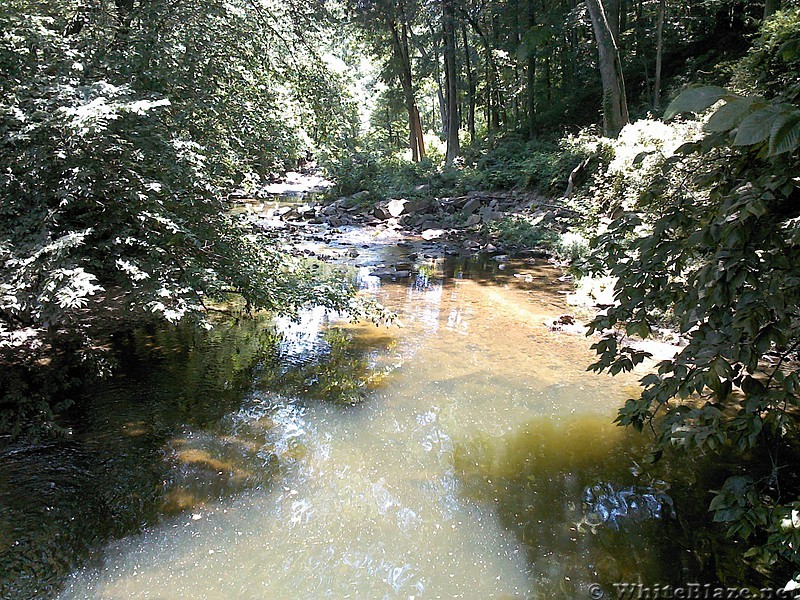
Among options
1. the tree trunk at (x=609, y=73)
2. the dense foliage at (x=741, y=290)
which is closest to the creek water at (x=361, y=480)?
the dense foliage at (x=741, y=290)

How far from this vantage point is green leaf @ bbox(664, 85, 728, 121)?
1.78m

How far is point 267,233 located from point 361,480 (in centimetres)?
413

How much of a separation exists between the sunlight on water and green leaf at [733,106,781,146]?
8.73 ft

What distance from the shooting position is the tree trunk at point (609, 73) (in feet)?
46.7

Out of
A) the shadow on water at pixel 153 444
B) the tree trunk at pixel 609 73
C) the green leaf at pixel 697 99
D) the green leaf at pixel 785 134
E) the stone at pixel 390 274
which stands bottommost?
the shadow on water at pixel 153 444

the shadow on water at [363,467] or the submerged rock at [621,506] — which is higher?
the shadow on water at [363,467]

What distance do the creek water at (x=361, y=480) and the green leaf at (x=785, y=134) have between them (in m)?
2.62

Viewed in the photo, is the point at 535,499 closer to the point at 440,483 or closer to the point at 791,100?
the point at 440,483

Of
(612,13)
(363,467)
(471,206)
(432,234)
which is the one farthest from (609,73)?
(363,467)

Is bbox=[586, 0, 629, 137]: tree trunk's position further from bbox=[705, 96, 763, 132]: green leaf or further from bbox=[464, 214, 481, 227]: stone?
bbox=[705, 96, 763, 132]: green leaf

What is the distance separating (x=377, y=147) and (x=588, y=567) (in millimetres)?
24705

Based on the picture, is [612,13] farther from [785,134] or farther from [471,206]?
[785,134]

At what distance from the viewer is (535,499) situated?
391 centimetres

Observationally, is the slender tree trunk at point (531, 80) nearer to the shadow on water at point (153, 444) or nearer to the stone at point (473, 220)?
the stone at point (473, 220)
